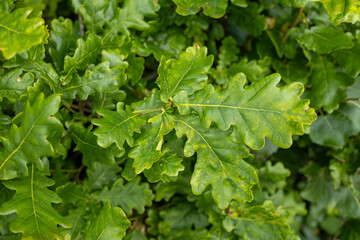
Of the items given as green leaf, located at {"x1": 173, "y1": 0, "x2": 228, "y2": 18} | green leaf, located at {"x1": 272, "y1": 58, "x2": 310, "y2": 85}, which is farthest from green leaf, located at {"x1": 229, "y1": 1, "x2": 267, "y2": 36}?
green leaf, located at {"x1": 173, "y1": 0, "x2": 228, "y2": 18}

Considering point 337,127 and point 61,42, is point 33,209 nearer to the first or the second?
point 61,42

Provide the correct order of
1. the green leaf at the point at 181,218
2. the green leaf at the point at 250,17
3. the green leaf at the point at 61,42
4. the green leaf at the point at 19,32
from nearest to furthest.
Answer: the green leaf at the point at 19,32 → the green leaf at the point at 61,42 → the green leaf at the point at 250,17 → the green leaf at the point at 181,218

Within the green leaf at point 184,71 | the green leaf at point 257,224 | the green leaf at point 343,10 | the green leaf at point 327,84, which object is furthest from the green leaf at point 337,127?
the green leaf at point 184,71

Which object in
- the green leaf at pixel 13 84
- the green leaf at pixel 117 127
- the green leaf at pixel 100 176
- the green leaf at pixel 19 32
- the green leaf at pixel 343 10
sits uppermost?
the green leaf at pixel 19 32

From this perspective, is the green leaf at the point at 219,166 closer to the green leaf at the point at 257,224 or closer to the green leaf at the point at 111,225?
the green leaf at the point at 111,225

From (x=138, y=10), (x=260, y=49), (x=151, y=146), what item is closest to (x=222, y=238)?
(x=151, y=146)
